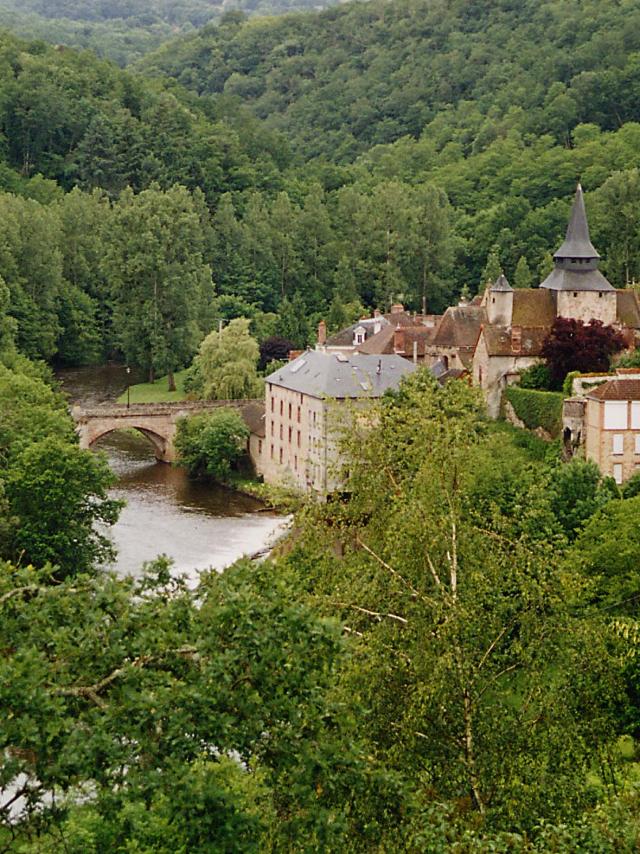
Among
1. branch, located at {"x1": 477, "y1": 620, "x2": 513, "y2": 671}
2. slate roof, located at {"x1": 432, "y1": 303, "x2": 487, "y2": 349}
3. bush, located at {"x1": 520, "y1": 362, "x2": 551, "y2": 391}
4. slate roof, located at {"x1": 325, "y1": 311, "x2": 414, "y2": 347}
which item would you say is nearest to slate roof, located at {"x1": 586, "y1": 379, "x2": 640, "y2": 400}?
bush, located at {"x1": 520, "y1": 362, "x2": 551, "y2": 391}

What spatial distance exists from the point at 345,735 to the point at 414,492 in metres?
5.83

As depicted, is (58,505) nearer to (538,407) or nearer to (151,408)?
(538,407)

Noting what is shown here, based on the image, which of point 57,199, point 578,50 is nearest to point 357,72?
point 578,50

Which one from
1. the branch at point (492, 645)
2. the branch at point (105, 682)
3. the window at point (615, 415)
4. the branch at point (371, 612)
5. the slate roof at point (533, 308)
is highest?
the slate roof at point (533, 308)

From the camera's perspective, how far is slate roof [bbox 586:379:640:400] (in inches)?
1893

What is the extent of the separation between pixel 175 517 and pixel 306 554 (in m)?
33.0

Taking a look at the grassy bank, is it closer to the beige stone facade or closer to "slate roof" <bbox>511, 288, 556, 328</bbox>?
"slate roof" <bbox>511, 288, 556, 328</bbox>

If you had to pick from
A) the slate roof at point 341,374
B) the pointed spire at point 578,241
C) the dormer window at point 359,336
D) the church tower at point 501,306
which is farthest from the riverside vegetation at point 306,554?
the pointed spire at point 578,241

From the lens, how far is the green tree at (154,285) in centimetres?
8131

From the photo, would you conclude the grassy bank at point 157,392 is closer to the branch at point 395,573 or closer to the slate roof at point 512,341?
the slate roof at point 512,341

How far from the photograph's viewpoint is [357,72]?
161 m

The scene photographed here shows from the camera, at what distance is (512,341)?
55.8 meters

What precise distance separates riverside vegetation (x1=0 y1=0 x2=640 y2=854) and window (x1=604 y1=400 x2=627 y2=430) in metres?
2.62

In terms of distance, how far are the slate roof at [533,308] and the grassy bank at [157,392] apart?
2174 centimetres
